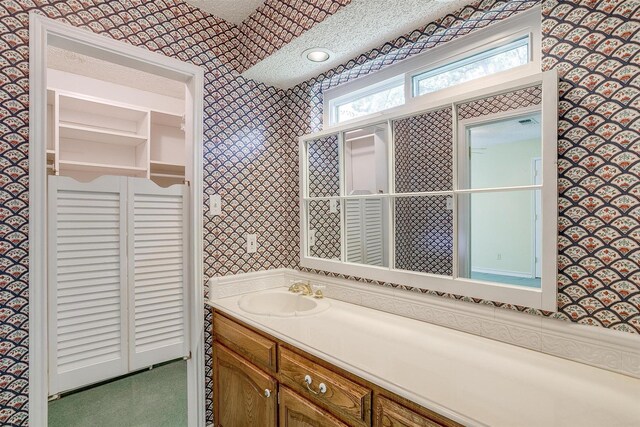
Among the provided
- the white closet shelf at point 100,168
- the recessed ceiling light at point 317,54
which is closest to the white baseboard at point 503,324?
the recessed ceiling light at point 317,54

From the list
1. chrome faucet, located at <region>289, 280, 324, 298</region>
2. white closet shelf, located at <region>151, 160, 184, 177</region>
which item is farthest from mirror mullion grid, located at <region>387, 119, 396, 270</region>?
white closet shelf, located at <region>151, 160, 184, 177</region>

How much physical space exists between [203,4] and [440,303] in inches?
78.5

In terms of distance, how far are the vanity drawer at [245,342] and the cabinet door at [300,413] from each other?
132 mm

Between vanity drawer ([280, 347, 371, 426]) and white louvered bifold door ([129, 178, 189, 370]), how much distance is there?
2.73ft

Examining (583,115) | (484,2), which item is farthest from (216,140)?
(583,115)

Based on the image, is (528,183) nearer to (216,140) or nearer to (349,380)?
(349,380)

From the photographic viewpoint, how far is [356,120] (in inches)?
72.7

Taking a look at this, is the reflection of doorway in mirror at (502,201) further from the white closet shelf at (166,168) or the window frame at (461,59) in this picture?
Result: the white closet shelf at (166,168)

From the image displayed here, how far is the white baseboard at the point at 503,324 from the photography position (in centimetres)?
103

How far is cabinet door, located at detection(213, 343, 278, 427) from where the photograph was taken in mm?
1460

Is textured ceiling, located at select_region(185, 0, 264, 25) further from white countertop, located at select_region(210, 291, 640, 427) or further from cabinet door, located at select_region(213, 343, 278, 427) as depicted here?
cabinet door, located at select_region(213, 343, 278, 427)

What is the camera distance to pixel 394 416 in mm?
966

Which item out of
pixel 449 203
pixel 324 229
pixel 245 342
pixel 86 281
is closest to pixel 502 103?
pixel 449 203

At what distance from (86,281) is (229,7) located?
5.42ft
